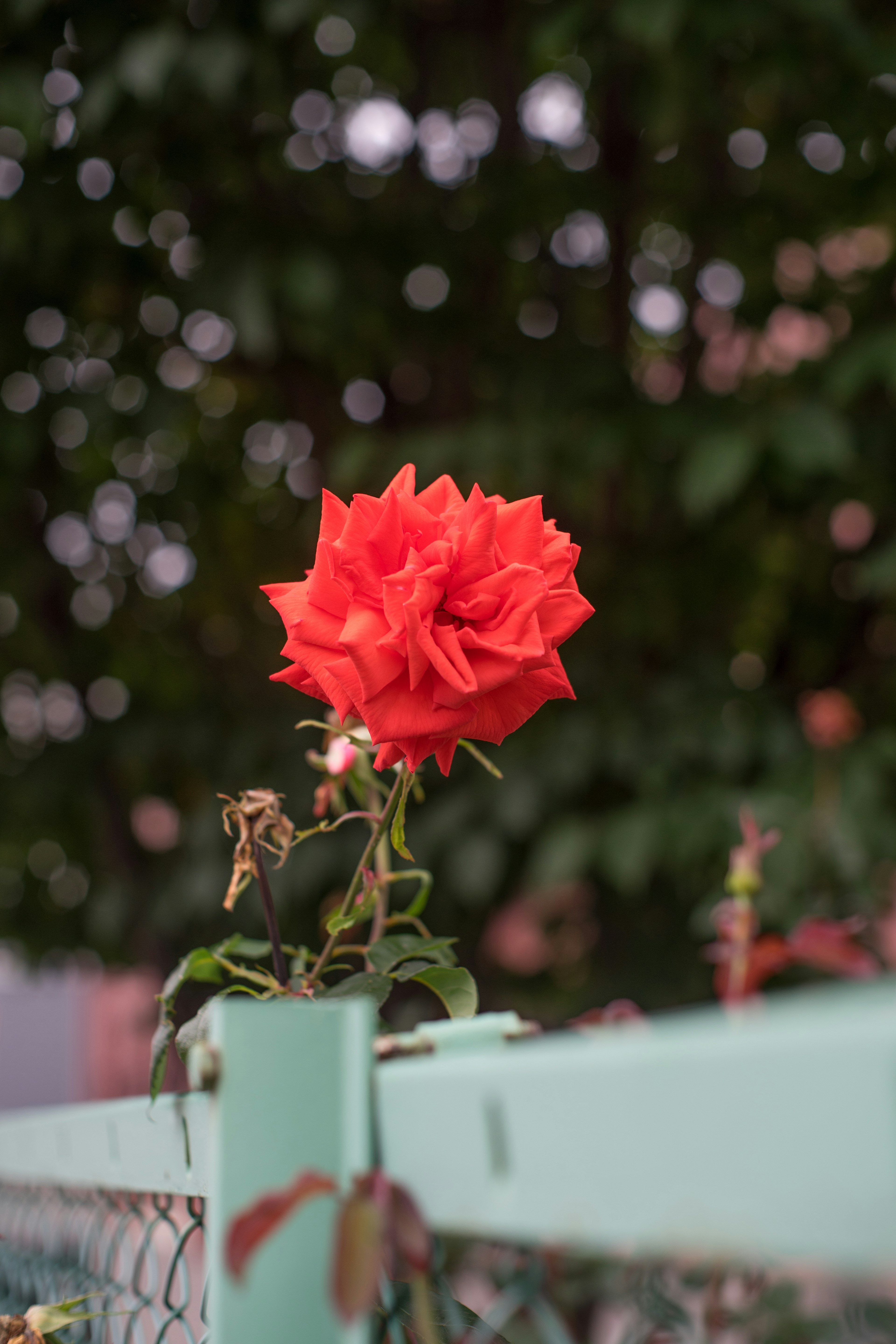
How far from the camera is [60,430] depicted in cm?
146

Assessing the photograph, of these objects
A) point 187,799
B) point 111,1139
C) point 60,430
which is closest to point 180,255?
point 60,430

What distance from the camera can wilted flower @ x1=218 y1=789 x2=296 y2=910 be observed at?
373mm

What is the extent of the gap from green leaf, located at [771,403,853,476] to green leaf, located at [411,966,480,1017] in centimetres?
84

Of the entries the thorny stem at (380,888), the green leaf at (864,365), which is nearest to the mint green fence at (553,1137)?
the thorny stem at (380,888)

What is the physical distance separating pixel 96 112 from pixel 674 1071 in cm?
112

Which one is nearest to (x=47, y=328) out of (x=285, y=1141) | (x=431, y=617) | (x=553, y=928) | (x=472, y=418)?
(x=472, y=418)

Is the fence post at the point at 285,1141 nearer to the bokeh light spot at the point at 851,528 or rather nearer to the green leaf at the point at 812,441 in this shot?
the green leaf at the point at 812,441

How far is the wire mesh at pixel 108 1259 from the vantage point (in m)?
0.35

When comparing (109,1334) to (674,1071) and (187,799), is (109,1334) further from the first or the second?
(187,799)

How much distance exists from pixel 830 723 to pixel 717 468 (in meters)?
0.34

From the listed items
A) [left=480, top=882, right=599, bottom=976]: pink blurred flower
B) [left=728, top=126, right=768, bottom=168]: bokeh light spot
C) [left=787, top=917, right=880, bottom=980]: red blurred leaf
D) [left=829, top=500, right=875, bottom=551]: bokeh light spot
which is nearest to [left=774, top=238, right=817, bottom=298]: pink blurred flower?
[left=728, top=126, right=768, bottom=168]: bokeh light spot

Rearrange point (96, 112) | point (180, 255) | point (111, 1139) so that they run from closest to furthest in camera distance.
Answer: point (111, 1139) → point (96, 112) → point (180, 255)

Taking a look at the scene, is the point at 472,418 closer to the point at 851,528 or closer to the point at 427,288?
the point at 427,288

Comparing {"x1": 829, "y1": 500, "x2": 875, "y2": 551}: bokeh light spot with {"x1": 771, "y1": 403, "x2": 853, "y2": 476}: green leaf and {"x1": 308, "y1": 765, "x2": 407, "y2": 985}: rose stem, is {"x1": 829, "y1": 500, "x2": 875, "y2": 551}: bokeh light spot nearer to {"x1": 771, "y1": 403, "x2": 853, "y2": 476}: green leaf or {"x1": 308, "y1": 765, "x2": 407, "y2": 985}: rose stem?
{"x1": 771, "y1": 403, "x2": 853, "y2": 476}: green leaf
